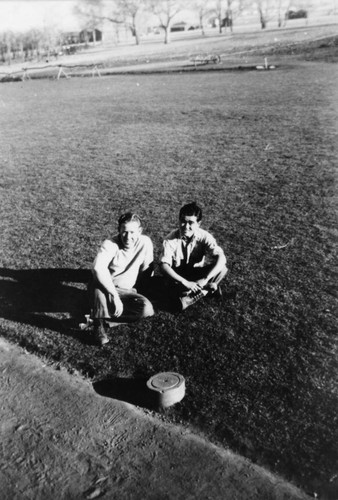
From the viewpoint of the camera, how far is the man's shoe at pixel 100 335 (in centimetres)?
470

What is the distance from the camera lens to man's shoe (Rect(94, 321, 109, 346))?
4.70 m

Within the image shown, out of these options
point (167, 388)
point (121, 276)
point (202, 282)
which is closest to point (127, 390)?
point (167, 388)

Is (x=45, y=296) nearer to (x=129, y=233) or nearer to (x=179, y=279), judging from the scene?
(x=129, y=233)

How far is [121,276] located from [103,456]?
6.63ft

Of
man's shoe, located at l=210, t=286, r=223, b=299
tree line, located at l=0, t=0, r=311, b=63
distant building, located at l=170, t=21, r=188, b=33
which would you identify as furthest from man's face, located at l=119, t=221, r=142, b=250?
distant building, located at l=170, t=21, r=188, b=33

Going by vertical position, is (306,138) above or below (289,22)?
below

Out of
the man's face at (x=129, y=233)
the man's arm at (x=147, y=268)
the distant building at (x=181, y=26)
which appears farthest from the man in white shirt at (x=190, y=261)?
the distant building at (x=181, y=26)

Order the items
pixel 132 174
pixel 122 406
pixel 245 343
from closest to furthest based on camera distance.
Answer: pixel 122 406 < pixel 245 343 < pixel 132 174

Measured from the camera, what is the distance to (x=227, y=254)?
6441 millimetres

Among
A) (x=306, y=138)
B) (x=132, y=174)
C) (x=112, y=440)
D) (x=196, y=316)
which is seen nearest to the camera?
(x=112, y=440)

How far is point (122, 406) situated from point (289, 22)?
88.4 meters

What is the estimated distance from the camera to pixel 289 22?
79.5 m

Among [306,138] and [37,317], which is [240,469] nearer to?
[37,317]

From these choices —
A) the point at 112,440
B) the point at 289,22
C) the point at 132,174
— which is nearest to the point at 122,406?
the point at 112,440
